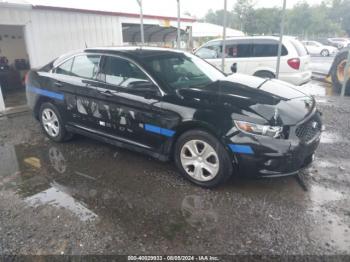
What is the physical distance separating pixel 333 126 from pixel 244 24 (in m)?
38.9

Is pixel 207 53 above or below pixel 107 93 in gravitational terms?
above

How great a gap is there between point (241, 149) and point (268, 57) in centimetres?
584

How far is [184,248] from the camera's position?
8.14ft

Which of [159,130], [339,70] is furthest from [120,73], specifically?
[339,70]

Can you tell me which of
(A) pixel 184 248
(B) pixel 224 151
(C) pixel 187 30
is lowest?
(A) pixel 184 248

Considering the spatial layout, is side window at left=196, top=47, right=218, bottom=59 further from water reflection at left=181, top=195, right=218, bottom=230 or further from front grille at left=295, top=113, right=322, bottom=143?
water reflection at left=181, top=195, right=218, bottom=230

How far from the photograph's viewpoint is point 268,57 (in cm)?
802

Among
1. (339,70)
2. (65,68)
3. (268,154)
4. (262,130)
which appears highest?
(65,68)

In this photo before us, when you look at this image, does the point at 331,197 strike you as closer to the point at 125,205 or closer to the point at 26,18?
the point at 125,205

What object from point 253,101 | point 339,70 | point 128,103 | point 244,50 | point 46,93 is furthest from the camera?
point 339,70

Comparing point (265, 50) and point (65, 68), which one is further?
point (265, 50)

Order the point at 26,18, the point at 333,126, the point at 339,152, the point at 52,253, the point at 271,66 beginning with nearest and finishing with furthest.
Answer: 1. the point at 52,253
2. the point at 339,152
3. the point at 333,126
4. the point at 26,18
5. the point at 271,66

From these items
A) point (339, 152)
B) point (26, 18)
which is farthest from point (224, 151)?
point (26, 18)

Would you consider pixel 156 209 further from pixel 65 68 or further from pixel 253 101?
pixel 65 68
